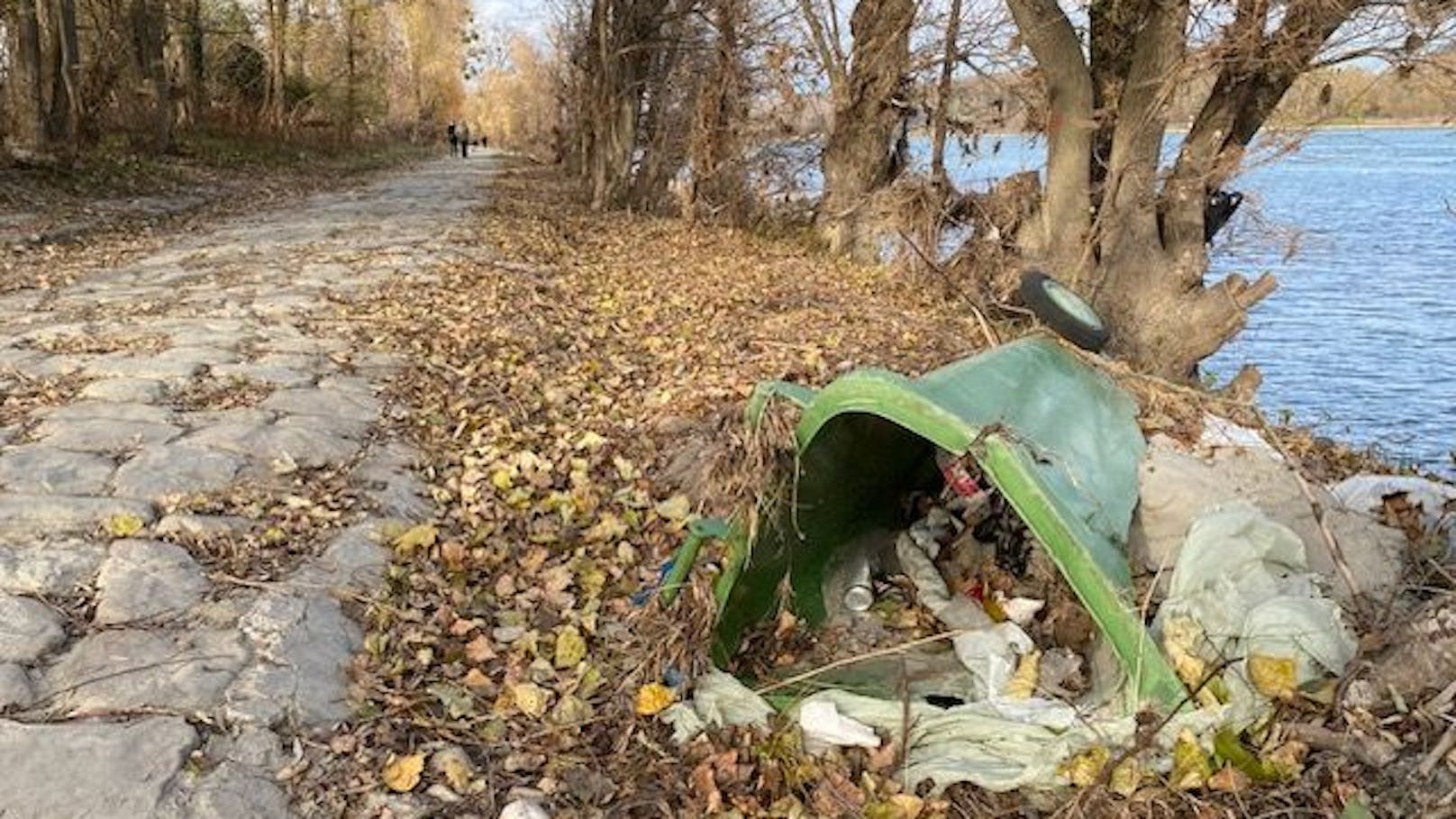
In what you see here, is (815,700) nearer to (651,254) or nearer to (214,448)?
(214,448)

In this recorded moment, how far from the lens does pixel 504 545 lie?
4.39 metres

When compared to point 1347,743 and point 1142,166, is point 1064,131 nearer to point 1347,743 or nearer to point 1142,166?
point 1142,166

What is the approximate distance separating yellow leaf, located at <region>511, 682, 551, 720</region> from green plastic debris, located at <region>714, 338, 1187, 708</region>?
0.58 m

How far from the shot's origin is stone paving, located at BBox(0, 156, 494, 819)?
276 cm

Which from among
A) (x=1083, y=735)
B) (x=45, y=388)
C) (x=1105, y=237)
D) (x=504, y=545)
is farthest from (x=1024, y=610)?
(x=1105, y=237)

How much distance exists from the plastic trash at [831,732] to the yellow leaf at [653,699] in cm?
37

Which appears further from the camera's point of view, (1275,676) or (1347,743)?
(1275,676)

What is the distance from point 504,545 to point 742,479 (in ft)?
4.05

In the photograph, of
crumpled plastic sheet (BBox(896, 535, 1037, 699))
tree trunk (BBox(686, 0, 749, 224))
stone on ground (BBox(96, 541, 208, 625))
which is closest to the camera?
stone on ground (BBox(96, 541, 208, 625))

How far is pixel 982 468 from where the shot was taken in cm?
307

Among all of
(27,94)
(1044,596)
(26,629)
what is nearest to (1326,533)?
(1044,596)

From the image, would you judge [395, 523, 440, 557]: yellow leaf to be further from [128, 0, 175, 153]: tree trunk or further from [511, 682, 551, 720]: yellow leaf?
[128, 0, 175, 153]: tree trunk

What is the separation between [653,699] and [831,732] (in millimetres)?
497

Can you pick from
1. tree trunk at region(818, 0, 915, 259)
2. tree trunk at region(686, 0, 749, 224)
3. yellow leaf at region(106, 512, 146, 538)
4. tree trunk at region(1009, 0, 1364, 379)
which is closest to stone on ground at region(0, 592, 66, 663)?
yellow leaf at region(106, 512, 146, 538)
